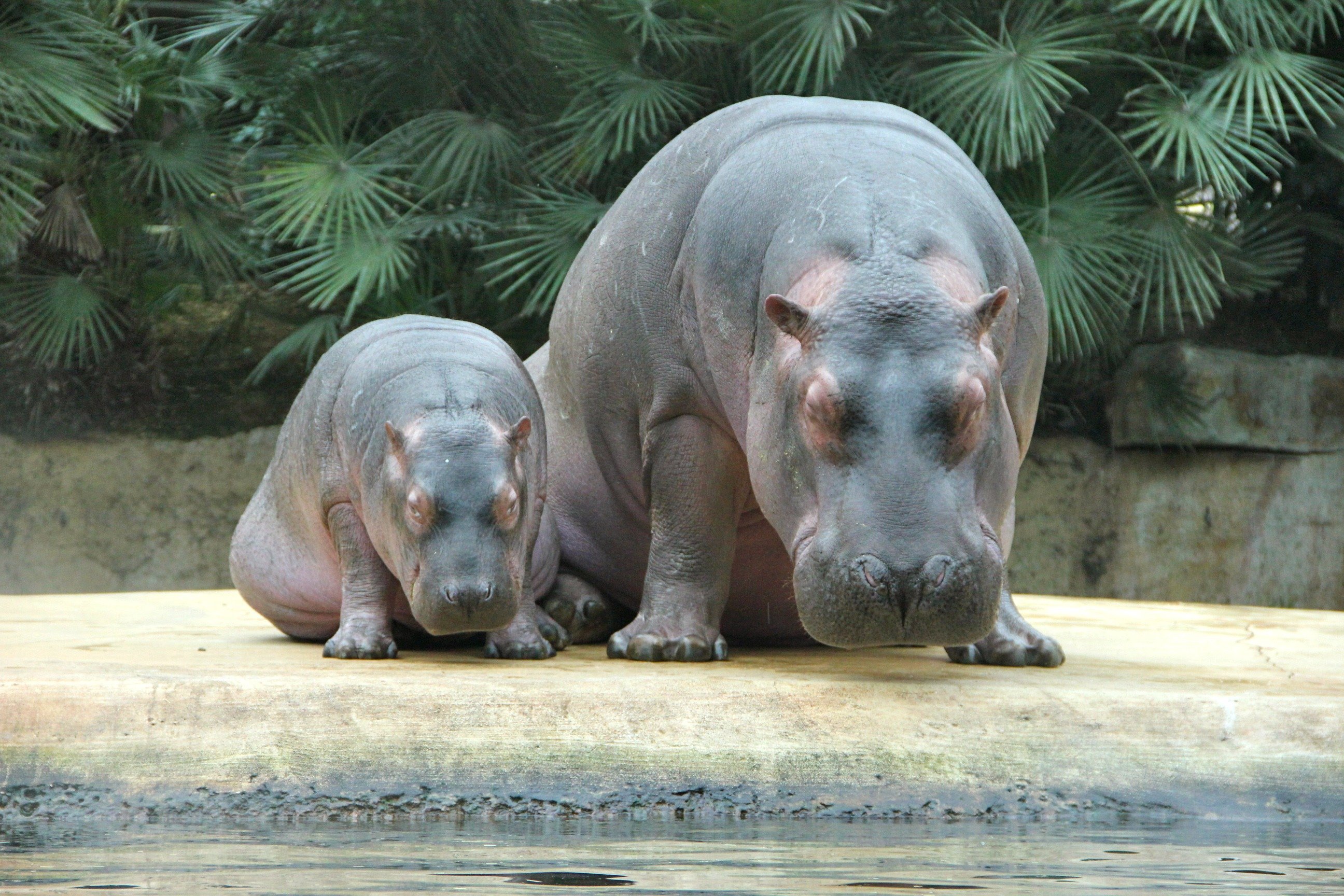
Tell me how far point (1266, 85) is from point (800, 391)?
6.77 metres

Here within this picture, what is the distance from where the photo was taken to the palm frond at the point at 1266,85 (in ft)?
29.0

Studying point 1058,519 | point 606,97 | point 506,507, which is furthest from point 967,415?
point 1058,519

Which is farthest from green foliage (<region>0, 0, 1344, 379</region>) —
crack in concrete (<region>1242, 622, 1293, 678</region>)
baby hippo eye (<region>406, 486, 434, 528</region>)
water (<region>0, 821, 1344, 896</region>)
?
water (<region>0, 821, 1344, 896</region>)

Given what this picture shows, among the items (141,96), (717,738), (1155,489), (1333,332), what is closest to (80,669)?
(717,738)

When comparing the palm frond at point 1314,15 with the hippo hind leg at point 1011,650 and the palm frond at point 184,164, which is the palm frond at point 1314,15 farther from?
the palm frond at point 184,164

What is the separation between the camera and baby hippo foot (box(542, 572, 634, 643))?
193 inches

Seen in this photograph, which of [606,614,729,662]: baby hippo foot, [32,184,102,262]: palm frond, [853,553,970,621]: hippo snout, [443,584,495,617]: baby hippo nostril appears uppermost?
Answer: [32,184,102,262]: palm frond

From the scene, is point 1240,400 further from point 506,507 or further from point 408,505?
point 408,505

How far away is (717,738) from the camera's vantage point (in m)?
3.40

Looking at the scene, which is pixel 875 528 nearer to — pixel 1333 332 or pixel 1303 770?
→ pixel 1303 770

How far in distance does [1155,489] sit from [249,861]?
9044 millimetres

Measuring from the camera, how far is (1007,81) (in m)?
8.61

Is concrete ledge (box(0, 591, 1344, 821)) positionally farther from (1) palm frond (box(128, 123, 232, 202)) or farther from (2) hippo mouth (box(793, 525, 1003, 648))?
(1) palm frond (box(128, 123, 232, 202))

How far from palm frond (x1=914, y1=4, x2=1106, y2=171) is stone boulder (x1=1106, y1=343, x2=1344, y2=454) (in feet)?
6.58
